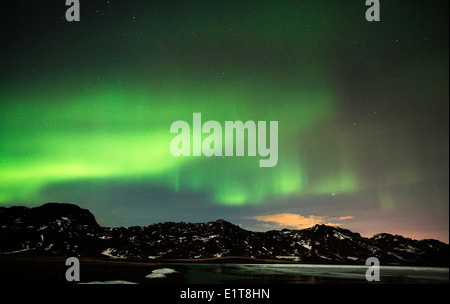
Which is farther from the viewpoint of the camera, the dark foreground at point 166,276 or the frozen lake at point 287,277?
the frozen lake at point 287,277

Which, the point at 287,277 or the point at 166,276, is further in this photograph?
the point at 287,277

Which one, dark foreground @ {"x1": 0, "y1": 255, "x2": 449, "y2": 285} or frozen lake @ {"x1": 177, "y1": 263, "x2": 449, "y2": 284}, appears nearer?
dark foreground @ {"x1": 0, "y1": 255, "x2": 449, "y2": 285}

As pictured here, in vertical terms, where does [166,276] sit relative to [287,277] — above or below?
above
